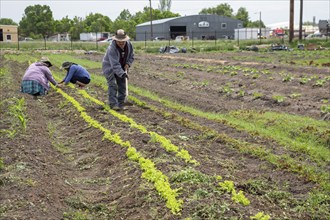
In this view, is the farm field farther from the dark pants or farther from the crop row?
the dark pants

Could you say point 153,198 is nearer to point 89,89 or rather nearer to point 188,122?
point 188,122

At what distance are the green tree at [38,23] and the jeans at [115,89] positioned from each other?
75.3 meters

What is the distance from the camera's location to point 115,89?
11.5 meters

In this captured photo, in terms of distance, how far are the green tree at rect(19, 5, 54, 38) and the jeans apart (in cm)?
7528

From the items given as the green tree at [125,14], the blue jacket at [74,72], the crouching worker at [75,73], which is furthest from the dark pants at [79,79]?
the green tree at [125,14]

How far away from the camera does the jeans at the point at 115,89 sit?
37.1 ft

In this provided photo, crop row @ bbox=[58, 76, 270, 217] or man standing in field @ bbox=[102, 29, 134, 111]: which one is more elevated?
man standing in field @ bbox=[102, 29, 134, 111]

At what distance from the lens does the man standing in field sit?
36.0 ft

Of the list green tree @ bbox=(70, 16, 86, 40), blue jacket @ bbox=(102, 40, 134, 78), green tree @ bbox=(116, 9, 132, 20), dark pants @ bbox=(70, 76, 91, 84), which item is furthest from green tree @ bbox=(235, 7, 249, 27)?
blue jacket @ bbox=(102, 40, 134, 78)

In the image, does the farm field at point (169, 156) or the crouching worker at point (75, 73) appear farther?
the crouching worker at point (75, 73)

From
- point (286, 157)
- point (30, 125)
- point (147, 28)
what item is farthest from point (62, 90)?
point (147, 28)

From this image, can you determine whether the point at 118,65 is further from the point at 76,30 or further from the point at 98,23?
the point at 98,23

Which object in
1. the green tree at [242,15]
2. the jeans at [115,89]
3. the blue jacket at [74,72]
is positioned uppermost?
the green tree at [242,15]

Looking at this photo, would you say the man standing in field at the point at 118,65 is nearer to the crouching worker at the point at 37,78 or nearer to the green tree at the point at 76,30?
the crouching worker at the point at 37,78
